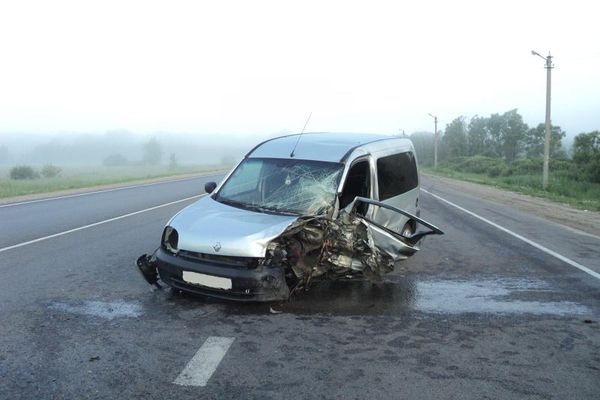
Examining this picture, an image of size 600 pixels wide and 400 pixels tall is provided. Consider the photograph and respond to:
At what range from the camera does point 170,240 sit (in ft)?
18.9

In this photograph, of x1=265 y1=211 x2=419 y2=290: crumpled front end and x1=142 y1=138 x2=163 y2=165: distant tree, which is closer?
x1=265 y1=211 x2=419 y2=290: crumpled front end

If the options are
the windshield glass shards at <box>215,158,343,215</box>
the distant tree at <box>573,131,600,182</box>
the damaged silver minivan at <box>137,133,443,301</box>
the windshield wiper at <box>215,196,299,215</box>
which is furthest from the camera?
the distant tree at <box>573,131,600,182</box>

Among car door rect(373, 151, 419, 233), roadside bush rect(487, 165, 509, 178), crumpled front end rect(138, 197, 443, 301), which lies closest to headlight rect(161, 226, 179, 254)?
crumpled front end rect(138, 197, 443, 301)

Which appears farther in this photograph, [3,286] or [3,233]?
[3,233]

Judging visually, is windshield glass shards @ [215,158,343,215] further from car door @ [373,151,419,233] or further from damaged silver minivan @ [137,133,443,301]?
car door @ [373,151,419,233]

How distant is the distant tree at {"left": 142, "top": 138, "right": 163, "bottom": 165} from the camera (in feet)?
397

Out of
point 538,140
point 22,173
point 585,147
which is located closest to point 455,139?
point 538,140

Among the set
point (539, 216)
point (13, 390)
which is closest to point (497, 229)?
point (539, 216)

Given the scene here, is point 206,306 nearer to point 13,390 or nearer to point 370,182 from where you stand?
point 13,390

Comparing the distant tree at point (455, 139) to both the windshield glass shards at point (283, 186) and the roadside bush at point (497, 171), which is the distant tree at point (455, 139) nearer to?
the roadside bush at point (497, 171)

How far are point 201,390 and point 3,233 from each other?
8789 mm

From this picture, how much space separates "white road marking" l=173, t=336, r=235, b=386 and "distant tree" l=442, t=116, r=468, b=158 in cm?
9083

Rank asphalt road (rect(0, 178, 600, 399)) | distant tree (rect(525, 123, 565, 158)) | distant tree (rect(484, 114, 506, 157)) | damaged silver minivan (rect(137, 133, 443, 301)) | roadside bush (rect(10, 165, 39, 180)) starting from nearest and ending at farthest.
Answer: asphalt road (rect(0, 178, 600, 399)) → damaged silver minivan (rect(137, 133, 443, 301)) → roadside bush (rect(10, 165, 39, 180)) → distant tree (rect(525, 123, 565, 158)) → distant tree (rect(484, 114, 506, 157))

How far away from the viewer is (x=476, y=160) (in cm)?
6912
